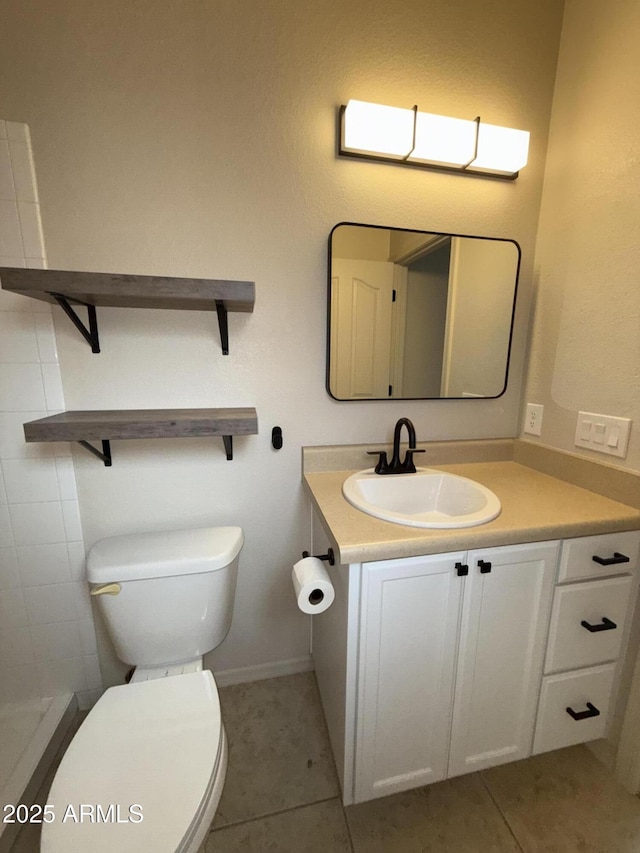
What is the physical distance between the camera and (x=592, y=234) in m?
1.19

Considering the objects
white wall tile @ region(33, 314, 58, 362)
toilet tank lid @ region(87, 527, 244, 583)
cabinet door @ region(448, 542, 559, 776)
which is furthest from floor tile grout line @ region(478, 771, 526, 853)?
white wall tile @ region(33, 314, 58, 362)

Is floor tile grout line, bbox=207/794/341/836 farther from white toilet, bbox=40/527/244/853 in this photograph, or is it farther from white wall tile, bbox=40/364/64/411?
white wall tile, bbox=40/364/64/411

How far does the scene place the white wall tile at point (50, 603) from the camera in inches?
49.3

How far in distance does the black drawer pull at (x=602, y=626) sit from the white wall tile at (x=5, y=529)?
1.85 meters

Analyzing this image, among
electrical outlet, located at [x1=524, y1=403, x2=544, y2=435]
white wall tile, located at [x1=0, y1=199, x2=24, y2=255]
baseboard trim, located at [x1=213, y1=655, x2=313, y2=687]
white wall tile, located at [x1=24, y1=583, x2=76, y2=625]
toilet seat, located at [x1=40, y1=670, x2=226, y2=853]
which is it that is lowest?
baseboard trim, located at [x1=213, y1=655, x2=313, y2=687]

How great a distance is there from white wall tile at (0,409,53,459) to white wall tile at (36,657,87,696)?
0.78 meters

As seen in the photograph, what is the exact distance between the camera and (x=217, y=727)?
2.97ft

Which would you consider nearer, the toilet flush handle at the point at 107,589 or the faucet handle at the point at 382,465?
the toilet flush handle at the point at 107,589

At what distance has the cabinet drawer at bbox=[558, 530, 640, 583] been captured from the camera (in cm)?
103

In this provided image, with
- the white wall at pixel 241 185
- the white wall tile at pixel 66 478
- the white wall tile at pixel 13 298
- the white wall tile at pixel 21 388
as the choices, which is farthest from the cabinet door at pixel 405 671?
the white wall tile at pixel 13 298

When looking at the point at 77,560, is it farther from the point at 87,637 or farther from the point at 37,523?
the point at 87,637

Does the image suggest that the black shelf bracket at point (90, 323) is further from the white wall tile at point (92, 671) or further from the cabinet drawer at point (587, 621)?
the cabinet drawer at point (587, 621)

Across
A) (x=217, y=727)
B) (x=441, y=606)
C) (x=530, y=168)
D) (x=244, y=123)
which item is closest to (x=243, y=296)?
(x=244, y=123)

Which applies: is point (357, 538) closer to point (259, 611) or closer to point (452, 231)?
point (259, 611)
